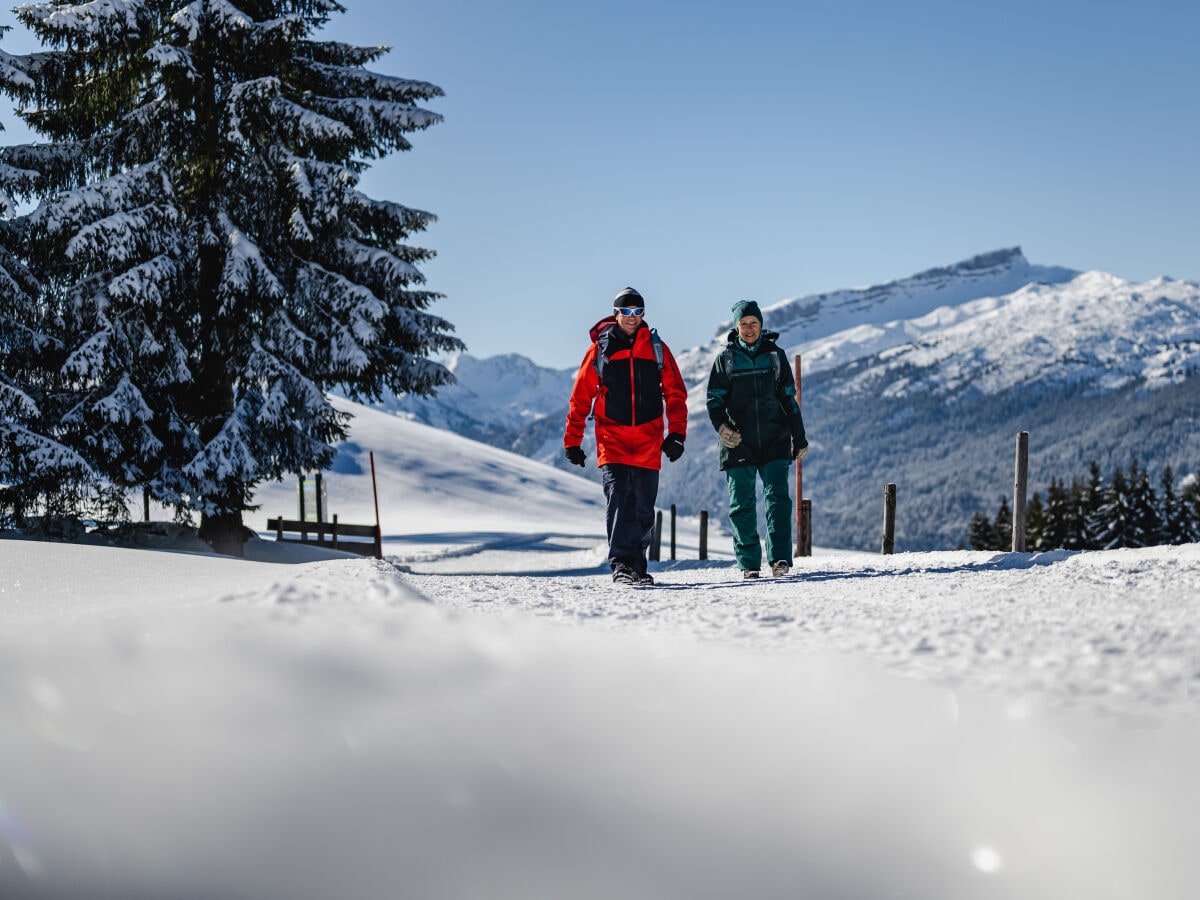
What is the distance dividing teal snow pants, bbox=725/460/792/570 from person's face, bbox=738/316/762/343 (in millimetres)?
988

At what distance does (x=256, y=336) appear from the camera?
11289mm

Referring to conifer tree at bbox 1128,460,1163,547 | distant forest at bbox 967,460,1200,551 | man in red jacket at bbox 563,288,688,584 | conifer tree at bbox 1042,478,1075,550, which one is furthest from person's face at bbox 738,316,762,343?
conifer tree at bbox 1042,478,1075,550

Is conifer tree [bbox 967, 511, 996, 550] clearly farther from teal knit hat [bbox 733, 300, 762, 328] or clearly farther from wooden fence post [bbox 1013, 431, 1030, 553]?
teal knit hat [bbox 733, 300, 762, 328]

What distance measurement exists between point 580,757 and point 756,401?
5.18 m

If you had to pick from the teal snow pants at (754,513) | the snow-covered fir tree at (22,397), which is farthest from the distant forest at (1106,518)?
the snow-covered fir tree at (22,397)

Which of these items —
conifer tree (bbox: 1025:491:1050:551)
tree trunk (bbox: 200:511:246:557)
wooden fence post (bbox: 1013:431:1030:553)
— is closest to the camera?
wooden fence post (bbox: 1013:431:1030:553)

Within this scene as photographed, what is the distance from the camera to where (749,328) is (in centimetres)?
680

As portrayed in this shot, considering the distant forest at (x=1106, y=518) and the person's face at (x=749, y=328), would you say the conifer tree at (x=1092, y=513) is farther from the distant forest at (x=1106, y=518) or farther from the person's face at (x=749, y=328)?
the person's face at (x=749, y=328)

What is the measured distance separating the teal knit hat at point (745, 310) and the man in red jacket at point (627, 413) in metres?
0.79

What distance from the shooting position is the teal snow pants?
675 centimetres

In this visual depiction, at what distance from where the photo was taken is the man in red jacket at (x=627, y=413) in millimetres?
6262

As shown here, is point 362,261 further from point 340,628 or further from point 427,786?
point 427,786

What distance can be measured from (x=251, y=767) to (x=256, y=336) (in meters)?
10.5

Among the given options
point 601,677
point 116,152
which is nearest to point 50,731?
point 601,677
